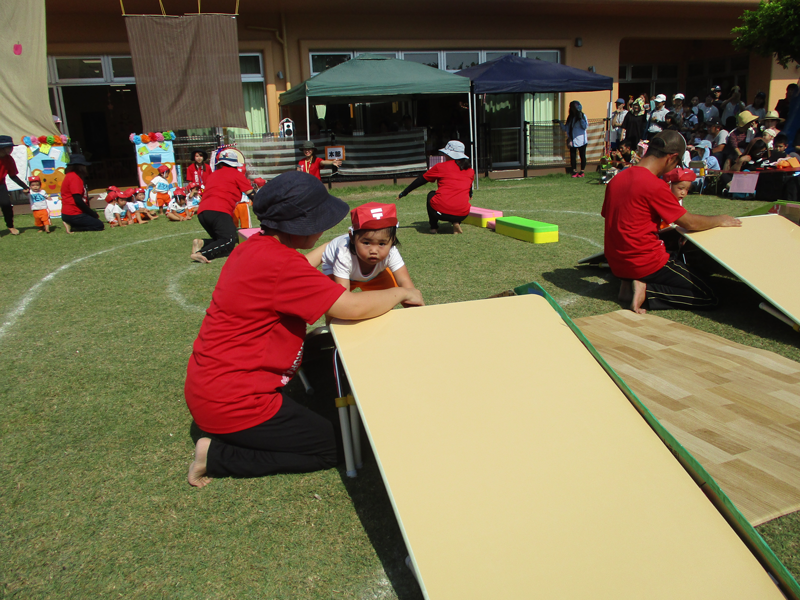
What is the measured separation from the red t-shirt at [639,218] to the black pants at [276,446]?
10.8 feet

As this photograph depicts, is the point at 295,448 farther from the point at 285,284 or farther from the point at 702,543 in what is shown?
the point at 702,543

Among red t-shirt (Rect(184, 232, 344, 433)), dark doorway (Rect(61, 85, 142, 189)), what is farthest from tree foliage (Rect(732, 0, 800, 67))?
dark doorway (Rect(61, 85, 142, 189))

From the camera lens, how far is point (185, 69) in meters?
13.7

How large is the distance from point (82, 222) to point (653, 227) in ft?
31.6

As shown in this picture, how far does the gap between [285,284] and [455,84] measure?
12.6 meters

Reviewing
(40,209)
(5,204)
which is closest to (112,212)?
(40,209)

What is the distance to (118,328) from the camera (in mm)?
4984

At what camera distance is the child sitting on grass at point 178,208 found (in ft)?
38.1

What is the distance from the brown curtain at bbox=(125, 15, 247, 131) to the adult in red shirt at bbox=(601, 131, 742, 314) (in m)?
11.7

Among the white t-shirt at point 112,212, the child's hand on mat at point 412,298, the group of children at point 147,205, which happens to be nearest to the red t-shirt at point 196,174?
the group of children at point 147,205

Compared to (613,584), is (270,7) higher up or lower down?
higher up

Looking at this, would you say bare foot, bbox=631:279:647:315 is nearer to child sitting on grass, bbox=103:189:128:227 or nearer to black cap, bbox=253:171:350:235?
black cap, bbox=253:171:350:235

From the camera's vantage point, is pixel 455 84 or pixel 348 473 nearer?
pixel 348 473

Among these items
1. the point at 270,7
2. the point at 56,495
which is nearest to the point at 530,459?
the point at 56,495
